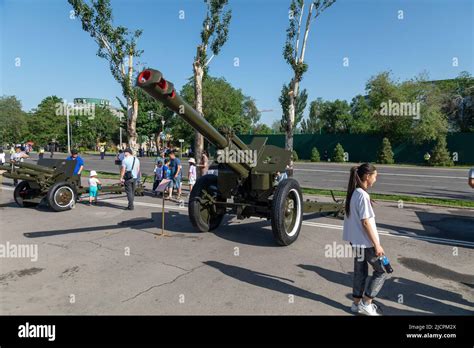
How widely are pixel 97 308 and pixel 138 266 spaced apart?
1.37m

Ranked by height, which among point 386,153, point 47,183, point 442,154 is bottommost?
point 47,183

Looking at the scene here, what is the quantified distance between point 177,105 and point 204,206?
285 cm

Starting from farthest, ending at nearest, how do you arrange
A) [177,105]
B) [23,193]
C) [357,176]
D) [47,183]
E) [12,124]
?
[12,124] < [23,193] < [47,183] < [177,105] < [357,176]

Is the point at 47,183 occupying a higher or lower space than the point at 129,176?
lower

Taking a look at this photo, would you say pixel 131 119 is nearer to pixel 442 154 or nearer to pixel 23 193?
pixel 23 193

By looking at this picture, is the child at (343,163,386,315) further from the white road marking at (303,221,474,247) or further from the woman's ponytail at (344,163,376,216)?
the white road marking at (303,221,474,247)

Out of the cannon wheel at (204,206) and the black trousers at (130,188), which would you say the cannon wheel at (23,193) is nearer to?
the black trousers at (130,188)

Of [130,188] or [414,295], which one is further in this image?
[130,188]

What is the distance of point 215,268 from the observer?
5176 millimetres

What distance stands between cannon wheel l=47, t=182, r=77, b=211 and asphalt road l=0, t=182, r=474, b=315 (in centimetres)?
47

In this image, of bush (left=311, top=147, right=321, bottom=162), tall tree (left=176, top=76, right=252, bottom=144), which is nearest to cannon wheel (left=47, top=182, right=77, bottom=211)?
bush (left=311, top=147, right=321, bottom=162)

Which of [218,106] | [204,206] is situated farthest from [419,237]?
[218,106]

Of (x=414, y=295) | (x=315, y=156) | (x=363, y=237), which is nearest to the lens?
(x=363, y=237)

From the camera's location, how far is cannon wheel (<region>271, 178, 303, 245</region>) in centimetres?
598
